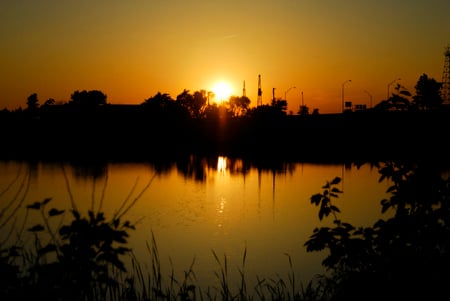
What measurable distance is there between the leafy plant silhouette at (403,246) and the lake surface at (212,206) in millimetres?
908

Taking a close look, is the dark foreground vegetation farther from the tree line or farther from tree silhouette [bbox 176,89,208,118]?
tree silhouette [bbox 176,89,208,118]

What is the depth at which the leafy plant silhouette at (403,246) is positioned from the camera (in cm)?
658

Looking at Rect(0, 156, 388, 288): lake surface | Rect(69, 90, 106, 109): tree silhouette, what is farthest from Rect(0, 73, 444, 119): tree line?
Rect(0, 156, 388, 288): lake surface

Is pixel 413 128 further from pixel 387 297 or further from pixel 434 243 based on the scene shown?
pixel 387 297

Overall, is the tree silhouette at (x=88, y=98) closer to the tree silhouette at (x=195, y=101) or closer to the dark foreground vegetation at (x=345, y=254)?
the tree silhouette at (x=195, y=101)

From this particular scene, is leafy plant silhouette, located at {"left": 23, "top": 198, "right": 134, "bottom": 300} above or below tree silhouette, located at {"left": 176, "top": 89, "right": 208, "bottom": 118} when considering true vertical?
below

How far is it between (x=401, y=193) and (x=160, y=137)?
121 metres

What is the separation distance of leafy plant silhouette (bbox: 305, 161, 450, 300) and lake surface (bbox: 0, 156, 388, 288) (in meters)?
0.91

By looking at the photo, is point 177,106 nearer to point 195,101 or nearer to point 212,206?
point 195,101

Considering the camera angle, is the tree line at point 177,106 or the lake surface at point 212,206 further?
the tree line at point 177,106

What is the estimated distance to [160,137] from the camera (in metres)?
128

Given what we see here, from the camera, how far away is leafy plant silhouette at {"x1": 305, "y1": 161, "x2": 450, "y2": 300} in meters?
6.58

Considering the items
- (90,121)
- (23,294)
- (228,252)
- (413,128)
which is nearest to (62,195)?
(228,252)

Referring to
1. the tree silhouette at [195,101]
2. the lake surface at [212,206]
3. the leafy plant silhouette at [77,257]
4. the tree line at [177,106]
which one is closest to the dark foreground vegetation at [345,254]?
the leafy plant silhouette at [77,257]
